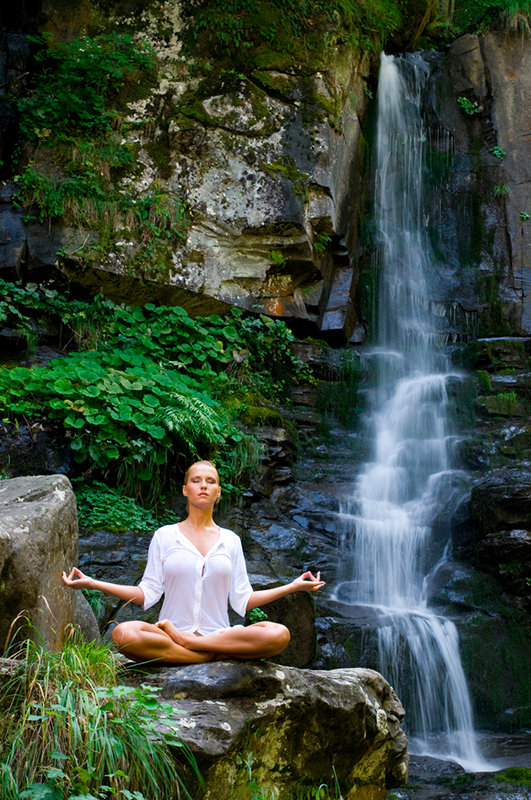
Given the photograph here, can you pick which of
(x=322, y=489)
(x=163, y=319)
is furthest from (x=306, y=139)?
(x=322, y=489)

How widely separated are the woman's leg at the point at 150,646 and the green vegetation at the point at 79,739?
30 centimetres

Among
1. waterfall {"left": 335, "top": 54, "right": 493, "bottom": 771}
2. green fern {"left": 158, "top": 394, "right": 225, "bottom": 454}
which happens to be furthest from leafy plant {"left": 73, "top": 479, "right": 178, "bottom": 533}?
waterfall {"left": 335, "top": 54, "right": 493, "bottom": 771}

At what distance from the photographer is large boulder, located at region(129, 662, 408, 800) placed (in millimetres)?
2645

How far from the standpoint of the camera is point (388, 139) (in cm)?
1327

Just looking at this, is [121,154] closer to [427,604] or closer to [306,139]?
[306,139]

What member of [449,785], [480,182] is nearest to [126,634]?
[449,785]

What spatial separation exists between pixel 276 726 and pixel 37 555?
127 cm

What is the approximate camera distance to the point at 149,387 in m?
7.43

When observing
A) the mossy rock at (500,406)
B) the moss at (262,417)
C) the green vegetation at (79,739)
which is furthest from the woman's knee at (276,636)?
the mossy rock at (500,406)

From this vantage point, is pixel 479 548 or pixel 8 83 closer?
pixel 479 548

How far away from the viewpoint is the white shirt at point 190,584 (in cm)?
314

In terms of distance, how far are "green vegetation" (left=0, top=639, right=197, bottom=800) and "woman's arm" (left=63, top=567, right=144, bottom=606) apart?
1.13 ft

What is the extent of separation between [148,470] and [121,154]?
4.84m

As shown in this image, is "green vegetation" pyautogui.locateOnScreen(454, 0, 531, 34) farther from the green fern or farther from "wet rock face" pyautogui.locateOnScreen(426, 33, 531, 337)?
the green fern
